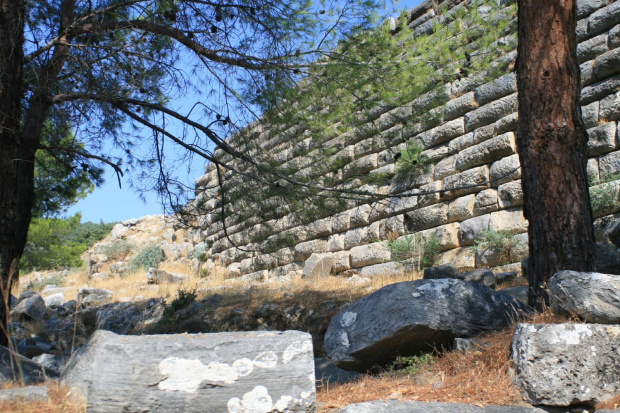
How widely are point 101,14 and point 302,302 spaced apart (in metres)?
4.44

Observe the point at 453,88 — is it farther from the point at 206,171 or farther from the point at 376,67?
the point at 206,171

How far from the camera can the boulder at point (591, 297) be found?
367 centimetres

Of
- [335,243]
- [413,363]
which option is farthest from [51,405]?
[335,243]

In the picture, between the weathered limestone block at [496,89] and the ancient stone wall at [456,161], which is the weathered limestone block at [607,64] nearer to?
the ancient stone wall at [456,161]

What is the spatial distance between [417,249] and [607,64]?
→ 3.52 meters

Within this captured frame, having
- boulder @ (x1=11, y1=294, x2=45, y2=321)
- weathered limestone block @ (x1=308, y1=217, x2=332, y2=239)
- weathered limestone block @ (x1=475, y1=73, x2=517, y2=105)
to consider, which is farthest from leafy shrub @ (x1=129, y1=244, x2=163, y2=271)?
weathered limestone block @ (x1=475, y1=73, x2=517, y2=105)

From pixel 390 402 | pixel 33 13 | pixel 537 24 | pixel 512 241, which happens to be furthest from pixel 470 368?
pixel 33 13

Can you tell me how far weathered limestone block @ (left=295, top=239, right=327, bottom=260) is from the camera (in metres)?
11.0

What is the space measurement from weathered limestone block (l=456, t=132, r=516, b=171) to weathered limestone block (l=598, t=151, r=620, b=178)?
46.7 inches

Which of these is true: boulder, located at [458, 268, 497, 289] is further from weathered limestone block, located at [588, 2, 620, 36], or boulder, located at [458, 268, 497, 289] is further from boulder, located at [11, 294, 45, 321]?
boulder, located at [11, 294, 45, 321]

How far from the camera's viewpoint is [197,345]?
9.69ft

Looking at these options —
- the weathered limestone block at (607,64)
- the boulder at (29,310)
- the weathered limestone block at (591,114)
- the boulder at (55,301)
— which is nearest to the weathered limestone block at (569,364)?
the weathered limestone block at (591,114)

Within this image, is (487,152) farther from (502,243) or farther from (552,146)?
(552,146)

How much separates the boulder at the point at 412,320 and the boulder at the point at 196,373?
141cm
